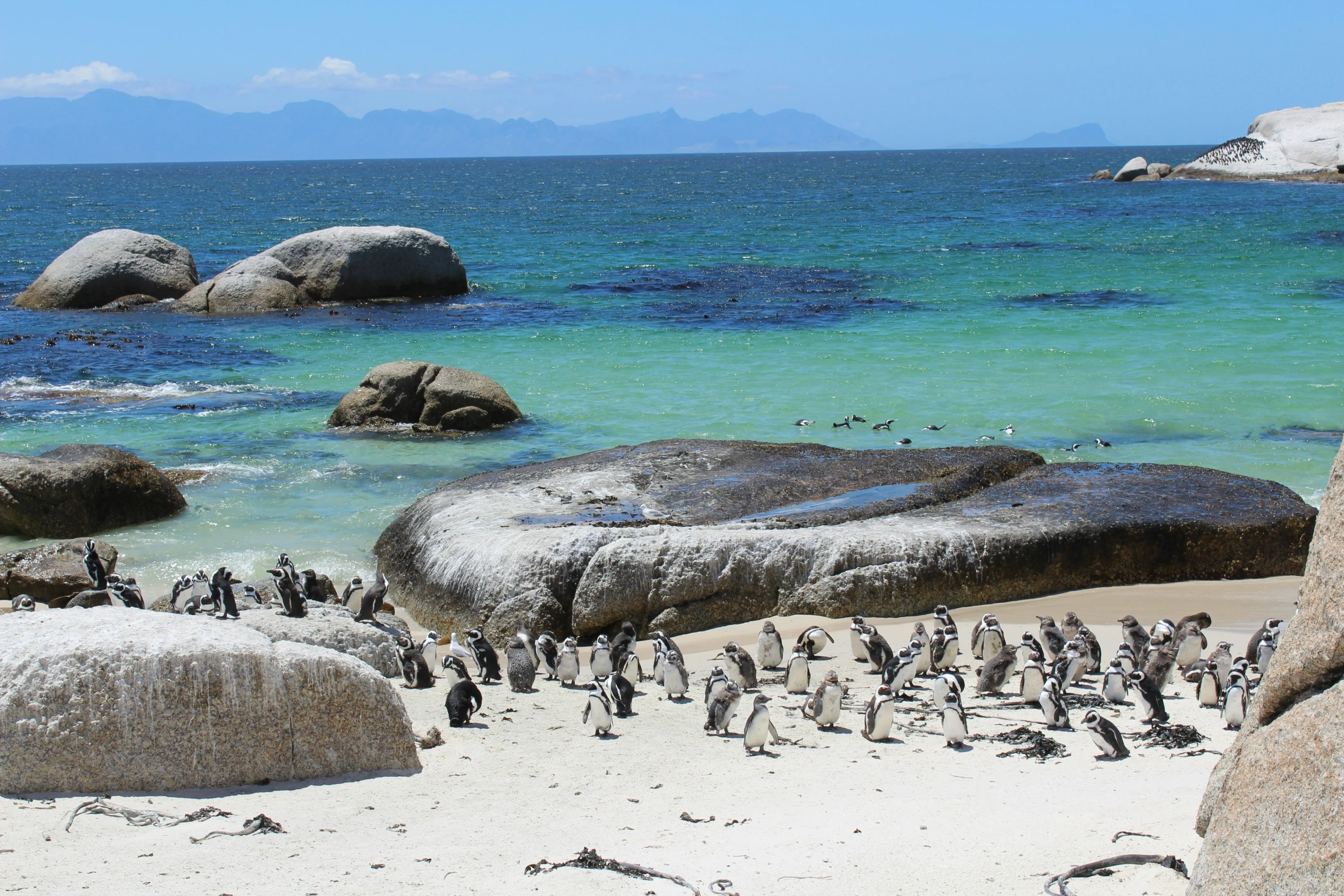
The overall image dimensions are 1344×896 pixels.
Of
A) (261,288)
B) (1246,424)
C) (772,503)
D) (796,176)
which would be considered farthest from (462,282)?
(796,176)

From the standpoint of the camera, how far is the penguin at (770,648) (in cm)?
903

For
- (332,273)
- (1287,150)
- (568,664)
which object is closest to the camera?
(568,664)

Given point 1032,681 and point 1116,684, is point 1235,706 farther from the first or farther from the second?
point 1032,681

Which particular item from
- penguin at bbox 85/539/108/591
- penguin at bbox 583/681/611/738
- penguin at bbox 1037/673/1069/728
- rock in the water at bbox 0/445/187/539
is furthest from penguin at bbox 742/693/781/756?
rock in the water at bbox 0/445/187/539

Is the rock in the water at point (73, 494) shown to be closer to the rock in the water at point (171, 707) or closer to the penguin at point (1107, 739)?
the rock in the water at point (171, 707)

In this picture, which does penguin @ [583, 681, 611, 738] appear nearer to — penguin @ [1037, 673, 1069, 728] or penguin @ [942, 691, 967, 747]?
penguin @ [942, 691, 967, 747]

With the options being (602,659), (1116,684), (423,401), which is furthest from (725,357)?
(1116,684)

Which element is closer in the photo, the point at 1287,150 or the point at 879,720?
the point at 879,720

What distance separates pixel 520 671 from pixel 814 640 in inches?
86.7

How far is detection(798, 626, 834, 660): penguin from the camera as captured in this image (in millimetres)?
9070

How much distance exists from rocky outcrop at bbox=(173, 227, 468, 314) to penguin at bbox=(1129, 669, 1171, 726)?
26417 mm

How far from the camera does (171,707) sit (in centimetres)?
601

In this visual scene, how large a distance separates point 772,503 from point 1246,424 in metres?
10.5

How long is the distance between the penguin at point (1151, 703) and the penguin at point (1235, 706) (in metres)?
0.35
